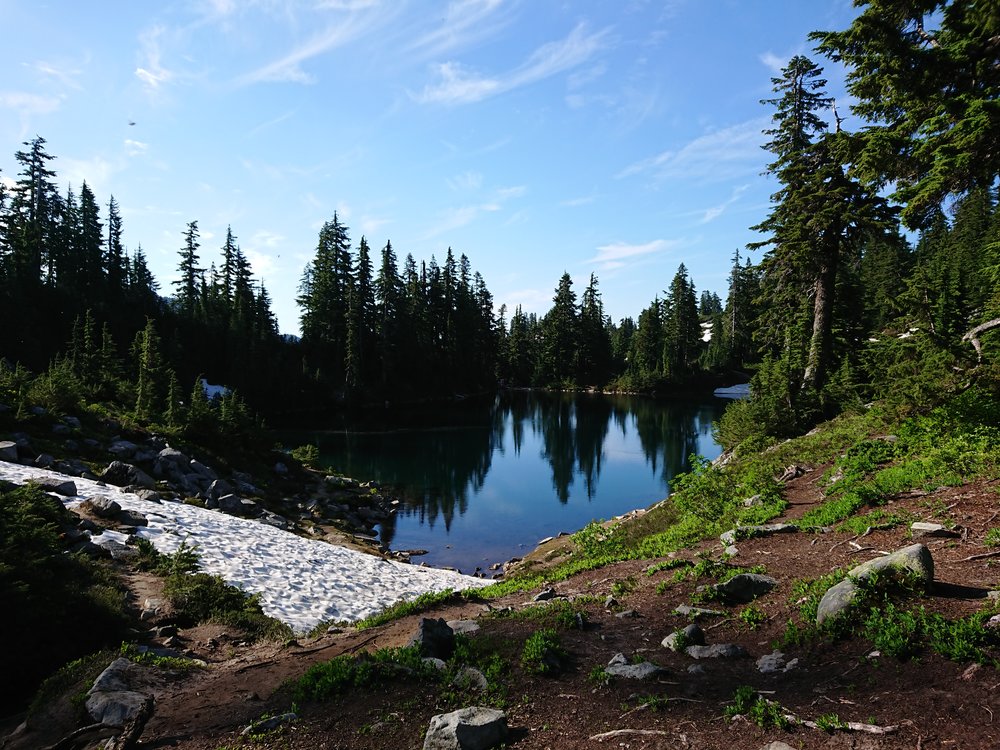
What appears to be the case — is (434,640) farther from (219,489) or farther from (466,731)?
(219,489)

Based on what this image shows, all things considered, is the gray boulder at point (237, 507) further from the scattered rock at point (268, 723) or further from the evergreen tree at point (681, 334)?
the evergreen tree at point (681, 334)

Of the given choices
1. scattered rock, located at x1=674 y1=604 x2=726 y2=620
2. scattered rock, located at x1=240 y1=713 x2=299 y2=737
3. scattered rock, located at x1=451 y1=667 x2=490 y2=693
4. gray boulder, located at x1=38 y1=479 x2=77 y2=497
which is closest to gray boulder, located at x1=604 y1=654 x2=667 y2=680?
scattered rock, located at x1=451 y1=667 x2=490 y2=693

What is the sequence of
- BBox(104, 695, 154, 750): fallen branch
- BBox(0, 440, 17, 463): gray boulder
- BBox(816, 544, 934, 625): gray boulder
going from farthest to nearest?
BBox(0, 440, 17, 463): gray boulder
BBox(816, 544, 934, 625): gray boulder
BBox(104, 695, 154, 750): fallen branch

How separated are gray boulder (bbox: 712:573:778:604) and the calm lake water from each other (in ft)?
46.2

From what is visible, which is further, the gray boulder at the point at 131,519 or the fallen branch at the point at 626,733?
the gray boulder at the point at 131,519

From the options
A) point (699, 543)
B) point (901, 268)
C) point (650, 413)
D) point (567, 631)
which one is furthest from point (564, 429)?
point (901, 268)

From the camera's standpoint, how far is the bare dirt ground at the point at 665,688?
14.6ft

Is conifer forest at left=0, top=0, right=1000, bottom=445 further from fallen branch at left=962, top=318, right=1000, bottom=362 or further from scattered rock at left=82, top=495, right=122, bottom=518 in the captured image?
scattered rock at left=82, top=495, right=122, bottom=518

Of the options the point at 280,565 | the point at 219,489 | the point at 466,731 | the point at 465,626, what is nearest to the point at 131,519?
the point at 280,565

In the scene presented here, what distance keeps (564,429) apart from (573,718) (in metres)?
52.2

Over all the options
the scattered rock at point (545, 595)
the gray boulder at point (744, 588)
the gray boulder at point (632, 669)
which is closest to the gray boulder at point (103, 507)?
the scattered rock at point (545, 595)

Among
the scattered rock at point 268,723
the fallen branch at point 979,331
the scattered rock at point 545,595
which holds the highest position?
the fallen branch at point 979,331

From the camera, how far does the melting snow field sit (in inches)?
476

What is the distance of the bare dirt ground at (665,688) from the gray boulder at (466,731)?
0.76ft
